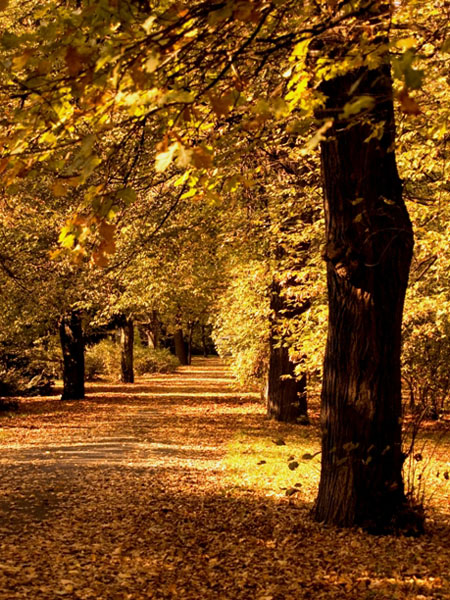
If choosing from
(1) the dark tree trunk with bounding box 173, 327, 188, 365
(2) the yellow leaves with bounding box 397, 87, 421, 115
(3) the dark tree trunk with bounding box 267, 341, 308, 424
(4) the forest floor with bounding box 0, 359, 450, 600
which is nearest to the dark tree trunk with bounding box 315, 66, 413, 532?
(4) the forest floor with bounding box 0, 359, 450, 600

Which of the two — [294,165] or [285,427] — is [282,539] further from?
[285,427]

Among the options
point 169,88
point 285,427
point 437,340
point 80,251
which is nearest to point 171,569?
point 80,251

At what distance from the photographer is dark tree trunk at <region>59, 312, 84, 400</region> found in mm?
23781

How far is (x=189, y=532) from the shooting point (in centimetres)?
684

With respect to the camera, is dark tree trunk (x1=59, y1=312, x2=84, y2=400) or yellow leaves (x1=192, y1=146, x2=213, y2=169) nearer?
yellow leaves (x1=192, y1=146, x2=213, y2=169)

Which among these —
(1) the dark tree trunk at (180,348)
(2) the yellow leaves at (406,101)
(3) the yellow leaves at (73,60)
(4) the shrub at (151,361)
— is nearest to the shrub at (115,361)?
(4) the shrub at (151,361)

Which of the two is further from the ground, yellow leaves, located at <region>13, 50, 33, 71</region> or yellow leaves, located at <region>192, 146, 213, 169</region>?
yellow leaves, located at <region>13, 50, 33, 71</region>

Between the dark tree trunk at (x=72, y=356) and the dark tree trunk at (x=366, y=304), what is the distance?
18238mm

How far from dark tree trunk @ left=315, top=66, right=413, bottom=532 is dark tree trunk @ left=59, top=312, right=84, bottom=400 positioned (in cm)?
1824

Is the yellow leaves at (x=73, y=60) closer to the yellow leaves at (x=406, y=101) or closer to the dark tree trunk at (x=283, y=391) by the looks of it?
the yellow leaves at (x=406, y=101)

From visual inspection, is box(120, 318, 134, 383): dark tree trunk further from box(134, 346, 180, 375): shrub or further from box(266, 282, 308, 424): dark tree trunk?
box(266, 282, 308, 424): dark tree trunk

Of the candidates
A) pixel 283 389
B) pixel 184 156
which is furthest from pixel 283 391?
pixel 184 156

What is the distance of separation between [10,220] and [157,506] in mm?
6052

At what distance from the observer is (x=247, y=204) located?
12.9m
